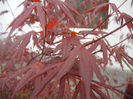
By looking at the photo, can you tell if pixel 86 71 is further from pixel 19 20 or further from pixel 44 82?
pixel 19 20

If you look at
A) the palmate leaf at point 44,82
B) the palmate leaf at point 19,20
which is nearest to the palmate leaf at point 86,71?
the palmate leaf at point 44,82

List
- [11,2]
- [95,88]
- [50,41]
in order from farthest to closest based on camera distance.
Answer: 1. [11,2]
2. [50,41]
3. [95,88]

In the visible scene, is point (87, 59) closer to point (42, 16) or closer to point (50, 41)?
point (42, 16)

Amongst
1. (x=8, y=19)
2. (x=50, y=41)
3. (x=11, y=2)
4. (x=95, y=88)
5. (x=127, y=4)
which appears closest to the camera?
(x=95, y=88)

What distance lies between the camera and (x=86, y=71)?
0.77 feet

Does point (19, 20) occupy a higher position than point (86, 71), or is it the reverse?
point (19, 20)

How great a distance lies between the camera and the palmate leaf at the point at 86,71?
0.22 m

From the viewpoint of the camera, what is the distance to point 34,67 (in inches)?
14.6

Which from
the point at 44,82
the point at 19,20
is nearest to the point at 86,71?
the point at 44,82

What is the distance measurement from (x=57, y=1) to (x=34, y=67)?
0.22 meters

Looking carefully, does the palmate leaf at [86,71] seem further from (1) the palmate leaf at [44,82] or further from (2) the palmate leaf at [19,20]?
(2) the palmate leaf at [19,20]

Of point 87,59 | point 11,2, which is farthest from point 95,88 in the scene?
point 11,2

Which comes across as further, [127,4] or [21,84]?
[127,4]

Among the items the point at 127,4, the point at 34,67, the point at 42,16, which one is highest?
the point at 127,4
